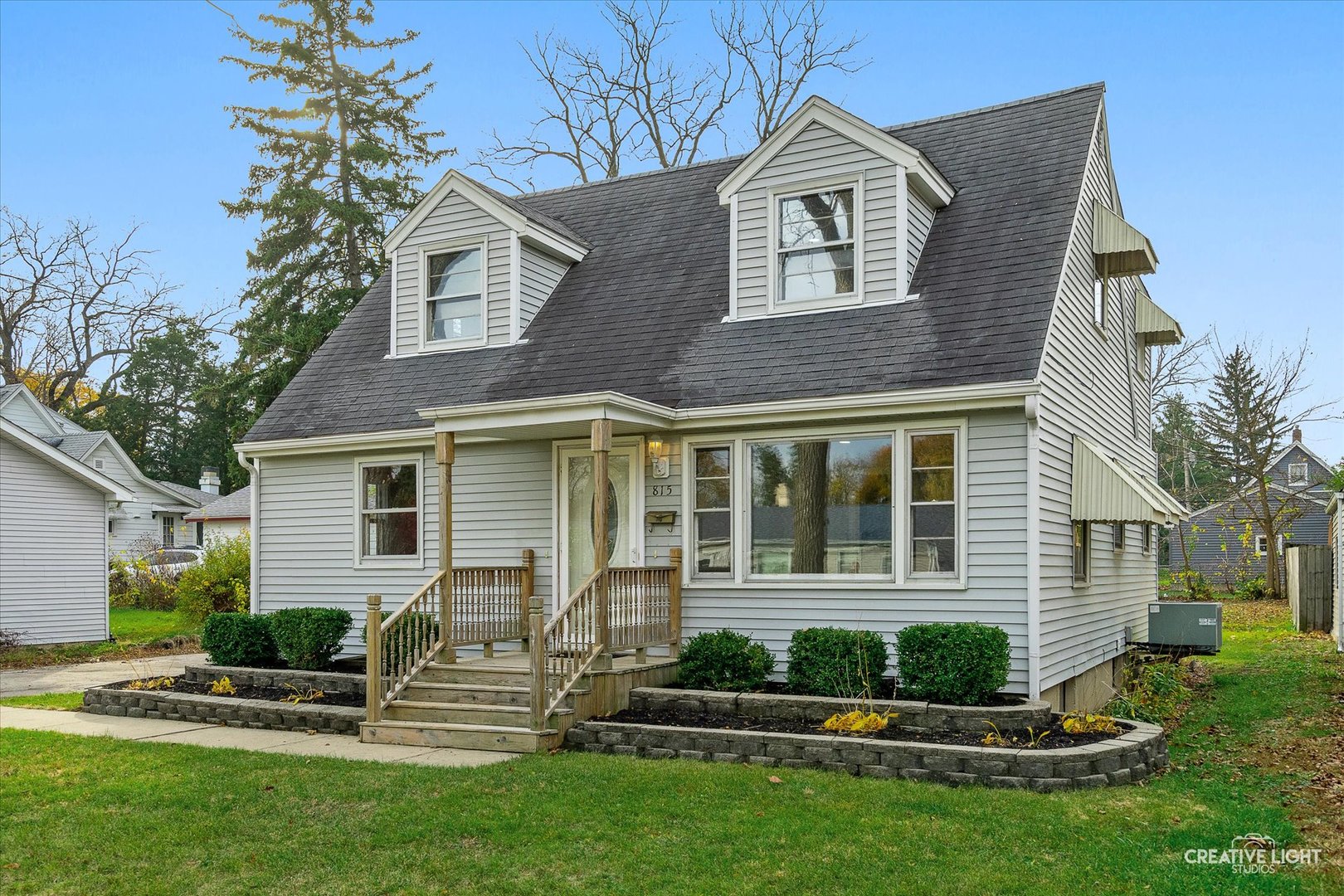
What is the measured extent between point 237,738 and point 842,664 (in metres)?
5.75

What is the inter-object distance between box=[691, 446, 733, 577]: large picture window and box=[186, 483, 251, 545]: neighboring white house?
35122 millimetres

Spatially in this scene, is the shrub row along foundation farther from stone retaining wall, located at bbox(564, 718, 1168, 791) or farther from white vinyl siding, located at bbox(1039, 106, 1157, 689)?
white vinyl siding, located at bbox(1039, 106, 1157, 689)

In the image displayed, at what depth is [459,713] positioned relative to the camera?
9.63 metres

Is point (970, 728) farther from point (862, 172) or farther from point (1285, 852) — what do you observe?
point (862, 172)

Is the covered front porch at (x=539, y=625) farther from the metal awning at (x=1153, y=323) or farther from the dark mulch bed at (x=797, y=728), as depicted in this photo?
the metal awning at (x=1153, y=323)

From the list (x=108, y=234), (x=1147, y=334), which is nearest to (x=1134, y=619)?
(x=1147, y=334)

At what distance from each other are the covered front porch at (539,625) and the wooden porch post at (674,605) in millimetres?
12

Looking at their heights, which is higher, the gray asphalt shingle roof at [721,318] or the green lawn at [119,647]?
the gray asphalt shingle roof at [721,318]

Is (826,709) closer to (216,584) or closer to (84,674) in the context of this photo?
(84,674)

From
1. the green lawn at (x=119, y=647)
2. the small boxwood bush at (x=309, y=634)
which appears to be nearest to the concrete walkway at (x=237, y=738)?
the small boxwood bush at (x=309, y=634)

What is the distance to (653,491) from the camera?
11203mm

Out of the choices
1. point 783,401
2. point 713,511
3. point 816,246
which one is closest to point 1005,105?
point 816,246

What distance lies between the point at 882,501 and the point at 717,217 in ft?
17.1

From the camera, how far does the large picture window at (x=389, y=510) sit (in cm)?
1290
